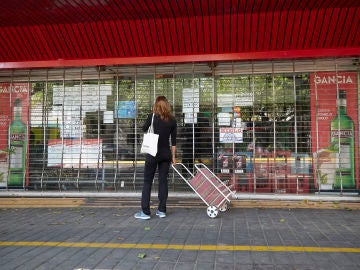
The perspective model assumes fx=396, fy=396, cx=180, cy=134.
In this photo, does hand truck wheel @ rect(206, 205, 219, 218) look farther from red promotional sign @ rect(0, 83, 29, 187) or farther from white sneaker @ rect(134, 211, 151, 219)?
red promotional sign @ rect(0, 83, 29, 187)

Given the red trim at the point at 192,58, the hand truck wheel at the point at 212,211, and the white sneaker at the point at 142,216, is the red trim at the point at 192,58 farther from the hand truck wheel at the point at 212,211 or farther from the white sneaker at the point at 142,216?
the white sneaker at the point at 142,216

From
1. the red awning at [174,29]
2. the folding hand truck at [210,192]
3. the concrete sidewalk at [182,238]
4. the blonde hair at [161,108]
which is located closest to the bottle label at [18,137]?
the red awning at [174,29]

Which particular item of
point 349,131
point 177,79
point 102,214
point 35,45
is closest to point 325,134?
point 349,131

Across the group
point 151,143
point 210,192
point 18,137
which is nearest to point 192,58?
point 151,143

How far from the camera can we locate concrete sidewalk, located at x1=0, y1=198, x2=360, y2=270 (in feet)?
13.6

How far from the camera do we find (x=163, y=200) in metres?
6.37

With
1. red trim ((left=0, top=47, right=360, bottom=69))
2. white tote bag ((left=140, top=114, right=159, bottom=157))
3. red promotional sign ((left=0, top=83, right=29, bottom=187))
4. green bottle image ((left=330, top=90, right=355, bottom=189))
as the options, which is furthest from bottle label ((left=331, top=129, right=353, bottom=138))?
Answer: red promotional sign ((left=0, top=83, right=29, bottom=187))

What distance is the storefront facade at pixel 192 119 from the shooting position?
771 cm

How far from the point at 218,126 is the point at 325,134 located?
2.10 m

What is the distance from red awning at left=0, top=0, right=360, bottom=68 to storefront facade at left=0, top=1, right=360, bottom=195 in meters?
0.10

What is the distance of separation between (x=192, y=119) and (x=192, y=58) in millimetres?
1363

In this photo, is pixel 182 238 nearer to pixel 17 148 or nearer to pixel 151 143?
pixel 151 143

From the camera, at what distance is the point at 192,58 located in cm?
731

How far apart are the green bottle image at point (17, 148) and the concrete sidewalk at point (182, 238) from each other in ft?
4.18
